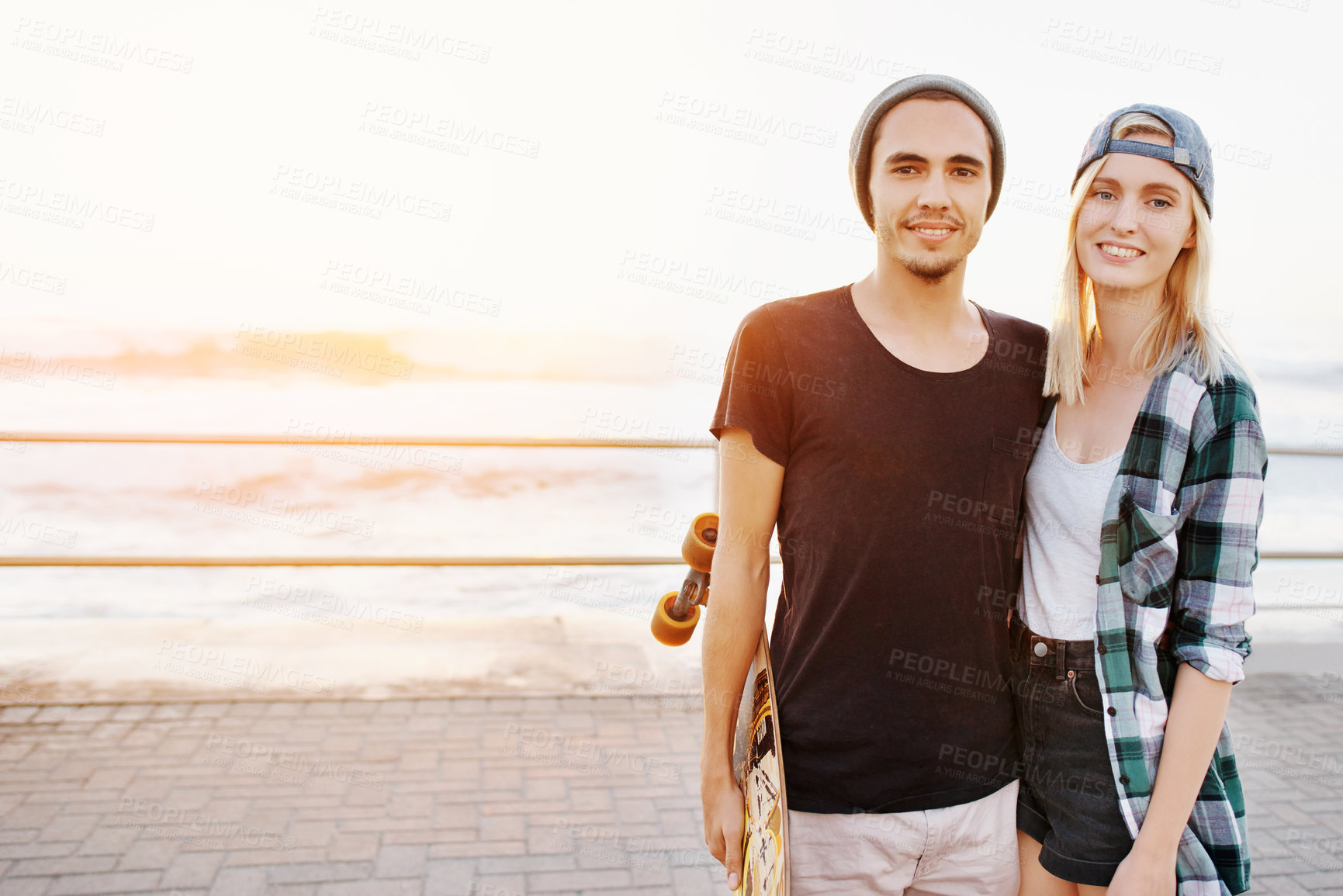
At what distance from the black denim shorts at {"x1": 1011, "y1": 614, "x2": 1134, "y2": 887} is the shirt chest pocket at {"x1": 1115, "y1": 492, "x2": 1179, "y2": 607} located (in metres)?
0.12

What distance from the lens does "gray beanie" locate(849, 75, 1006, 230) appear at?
1679mm

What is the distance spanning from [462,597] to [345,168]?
3.55 meters

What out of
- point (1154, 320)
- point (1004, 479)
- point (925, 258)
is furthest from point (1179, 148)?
point (1004, 479)

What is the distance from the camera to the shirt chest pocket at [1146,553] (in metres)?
1.43

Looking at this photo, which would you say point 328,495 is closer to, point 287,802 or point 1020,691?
point 287,802

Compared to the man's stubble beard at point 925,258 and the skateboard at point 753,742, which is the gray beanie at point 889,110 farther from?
the skateboard at point 753,742

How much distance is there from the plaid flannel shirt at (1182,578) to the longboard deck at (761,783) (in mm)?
523

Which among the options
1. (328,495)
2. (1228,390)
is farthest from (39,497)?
(1228,390)

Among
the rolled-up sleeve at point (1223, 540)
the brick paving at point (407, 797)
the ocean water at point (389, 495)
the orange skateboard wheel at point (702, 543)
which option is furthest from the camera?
the ocean water at point (389, 495)

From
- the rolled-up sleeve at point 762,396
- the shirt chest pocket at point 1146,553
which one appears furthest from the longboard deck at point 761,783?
the shirt chest pocket at point 1146,553

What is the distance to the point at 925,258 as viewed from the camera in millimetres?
1647

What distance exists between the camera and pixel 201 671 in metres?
A: 4.66

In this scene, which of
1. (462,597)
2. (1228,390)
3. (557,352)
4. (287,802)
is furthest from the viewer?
(557,352)

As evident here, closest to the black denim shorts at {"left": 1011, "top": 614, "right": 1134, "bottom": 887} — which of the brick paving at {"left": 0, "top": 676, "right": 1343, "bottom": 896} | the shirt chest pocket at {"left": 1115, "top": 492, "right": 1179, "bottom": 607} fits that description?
the shirt chest pocket at {"left": 1115, "top": 492, "right": 1179, "bottom": 607}
